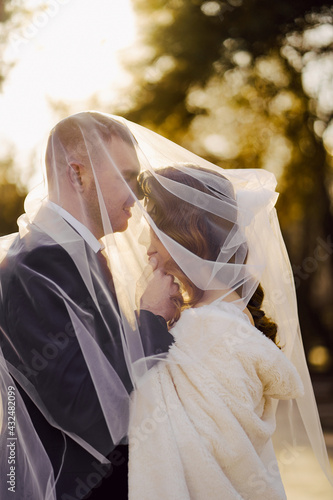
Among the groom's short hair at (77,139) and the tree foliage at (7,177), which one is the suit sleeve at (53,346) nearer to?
the groom's short hair at (77,139)

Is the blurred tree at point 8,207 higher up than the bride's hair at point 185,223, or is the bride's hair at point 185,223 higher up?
the bride's hair at point 185,223

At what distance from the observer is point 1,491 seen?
1.98 m

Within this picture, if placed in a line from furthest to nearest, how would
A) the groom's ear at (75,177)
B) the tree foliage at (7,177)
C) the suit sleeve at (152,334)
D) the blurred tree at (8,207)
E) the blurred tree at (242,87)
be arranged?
the blurred tree at (8,207), the blurred tree at (242,87), the tree foliage at (7,177), the groom's ear at (75,177), the suit sleeve at (152,334)

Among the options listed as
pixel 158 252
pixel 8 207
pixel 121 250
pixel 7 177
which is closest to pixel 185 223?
pixel 158 252

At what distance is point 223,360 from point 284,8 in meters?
7.84

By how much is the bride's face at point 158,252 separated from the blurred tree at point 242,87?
6.76 meters

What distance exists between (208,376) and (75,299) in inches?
19.2

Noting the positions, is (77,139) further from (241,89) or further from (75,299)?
(241,89)

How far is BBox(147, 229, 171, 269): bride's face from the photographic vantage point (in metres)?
A: 2.08

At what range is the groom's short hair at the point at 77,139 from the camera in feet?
6.59

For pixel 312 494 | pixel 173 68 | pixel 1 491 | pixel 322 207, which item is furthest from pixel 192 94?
pixel 1 491

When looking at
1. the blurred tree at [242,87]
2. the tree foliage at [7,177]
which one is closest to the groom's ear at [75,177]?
the tree foliage at [7,177]

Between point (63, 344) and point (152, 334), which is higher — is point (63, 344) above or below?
above

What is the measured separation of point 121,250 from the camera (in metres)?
2.06
